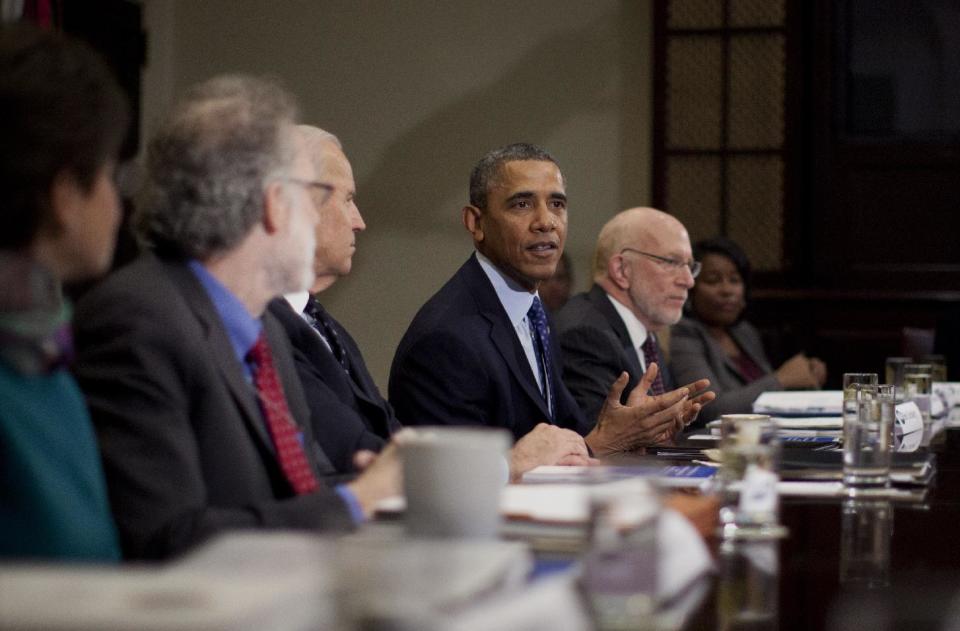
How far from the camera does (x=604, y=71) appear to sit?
7453 mm

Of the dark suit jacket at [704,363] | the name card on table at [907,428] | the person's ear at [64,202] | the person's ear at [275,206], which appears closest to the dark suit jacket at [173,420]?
the person's ear at [275,206]

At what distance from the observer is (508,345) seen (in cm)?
329

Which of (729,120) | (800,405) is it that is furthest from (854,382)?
(729,120)

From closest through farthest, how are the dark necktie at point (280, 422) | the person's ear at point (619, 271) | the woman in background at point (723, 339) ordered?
the dark necktie at point (280, 422), the person's ear at point (619, 271), the woman in background at point (723, 339)

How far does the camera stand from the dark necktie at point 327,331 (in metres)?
2.91

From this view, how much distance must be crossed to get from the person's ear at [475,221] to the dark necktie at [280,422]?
1.69 meters

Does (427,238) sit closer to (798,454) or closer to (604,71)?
(604,71)

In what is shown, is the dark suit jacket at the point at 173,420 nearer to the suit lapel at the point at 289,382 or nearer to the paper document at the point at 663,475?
the suit lapel at the point at 289,382

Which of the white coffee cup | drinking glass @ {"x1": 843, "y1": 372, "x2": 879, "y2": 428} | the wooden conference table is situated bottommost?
drinking glass @ {"x1": 843, "y1": 372, "x2": 879, "y2": 428}

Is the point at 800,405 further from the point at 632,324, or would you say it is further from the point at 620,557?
the point at 620,557

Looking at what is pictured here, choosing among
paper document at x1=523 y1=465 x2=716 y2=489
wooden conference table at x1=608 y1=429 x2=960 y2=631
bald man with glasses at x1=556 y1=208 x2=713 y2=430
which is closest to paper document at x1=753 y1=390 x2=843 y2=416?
bald man with glasses at x1=556 y1=208 x2=713 y2=430

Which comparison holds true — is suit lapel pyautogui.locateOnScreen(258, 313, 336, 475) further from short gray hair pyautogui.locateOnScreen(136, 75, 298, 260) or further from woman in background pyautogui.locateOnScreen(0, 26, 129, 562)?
woman in background pyautogui.locateOnScreen(0, 26, 129, 562)

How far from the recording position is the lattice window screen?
6969 mm

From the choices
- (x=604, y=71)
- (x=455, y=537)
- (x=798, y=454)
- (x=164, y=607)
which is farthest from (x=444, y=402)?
(x=604, y=71)
